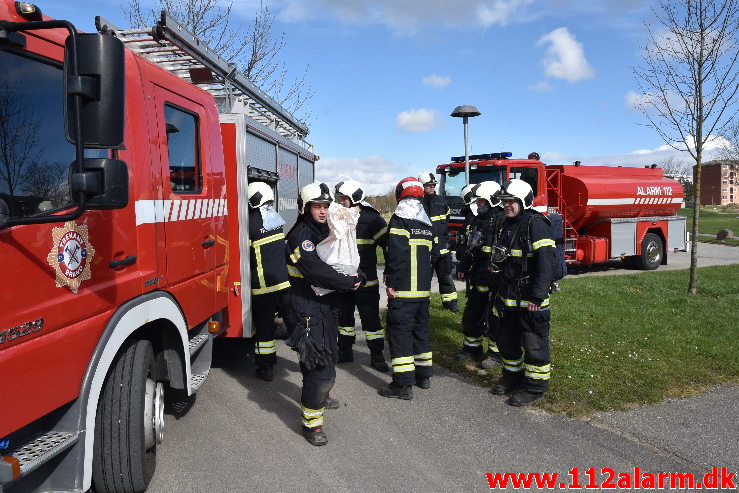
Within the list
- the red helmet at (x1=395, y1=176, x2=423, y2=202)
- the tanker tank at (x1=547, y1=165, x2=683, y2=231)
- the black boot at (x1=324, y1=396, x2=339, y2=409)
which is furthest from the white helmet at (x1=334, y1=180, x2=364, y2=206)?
the tanker tank at (x1=547, y1=165, x2=683, y2=231)

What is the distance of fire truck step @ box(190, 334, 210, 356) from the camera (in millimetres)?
4016

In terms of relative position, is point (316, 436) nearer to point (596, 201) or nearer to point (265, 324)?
point (265, 324)

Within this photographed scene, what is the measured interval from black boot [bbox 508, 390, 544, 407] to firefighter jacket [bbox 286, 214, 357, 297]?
1.84 meters

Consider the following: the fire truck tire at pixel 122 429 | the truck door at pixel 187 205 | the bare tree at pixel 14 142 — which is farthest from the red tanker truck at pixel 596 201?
the bare tree at pixel 14 142

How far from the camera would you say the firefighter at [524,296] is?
14.6 ft

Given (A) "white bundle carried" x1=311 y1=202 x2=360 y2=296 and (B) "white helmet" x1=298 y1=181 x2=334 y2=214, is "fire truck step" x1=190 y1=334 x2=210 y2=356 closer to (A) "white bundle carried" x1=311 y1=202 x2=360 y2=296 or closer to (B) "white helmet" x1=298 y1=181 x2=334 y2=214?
(A) "white bundle carried" x1=311 y1=202 x2=360 y2=296

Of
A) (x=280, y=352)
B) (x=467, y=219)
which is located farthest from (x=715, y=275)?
(x=280, y=352)

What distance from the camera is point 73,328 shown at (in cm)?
249

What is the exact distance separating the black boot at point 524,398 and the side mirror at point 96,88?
3686 millimetres

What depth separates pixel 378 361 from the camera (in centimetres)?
564

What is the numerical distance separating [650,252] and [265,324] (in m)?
11.5

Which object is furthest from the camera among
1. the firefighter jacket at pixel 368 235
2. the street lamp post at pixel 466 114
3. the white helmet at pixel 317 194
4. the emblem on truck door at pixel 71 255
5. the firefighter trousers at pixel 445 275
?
the street lamp post at pixel 466 114

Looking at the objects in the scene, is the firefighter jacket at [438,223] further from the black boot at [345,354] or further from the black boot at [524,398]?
the black boot at [524,398]

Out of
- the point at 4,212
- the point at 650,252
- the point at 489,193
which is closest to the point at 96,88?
the point at 4,212
